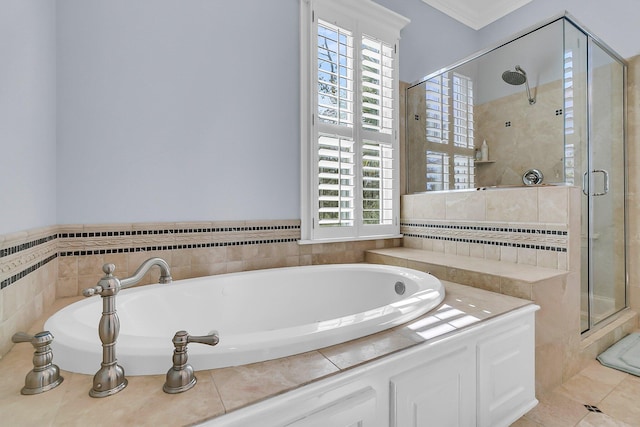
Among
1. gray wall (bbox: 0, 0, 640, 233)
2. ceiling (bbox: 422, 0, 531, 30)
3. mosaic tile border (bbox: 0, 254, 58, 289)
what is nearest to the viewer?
mosaic tile border (bbox: 0, 254, 58, 289)

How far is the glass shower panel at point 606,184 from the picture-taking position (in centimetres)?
198

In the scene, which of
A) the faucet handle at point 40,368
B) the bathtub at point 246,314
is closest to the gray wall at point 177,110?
the bathtub at point 246,314

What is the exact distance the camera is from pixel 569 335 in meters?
1.62

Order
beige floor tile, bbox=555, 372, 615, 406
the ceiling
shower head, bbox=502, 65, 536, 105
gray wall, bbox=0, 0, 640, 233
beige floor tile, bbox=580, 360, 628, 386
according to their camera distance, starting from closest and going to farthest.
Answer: gray wall, bbox=0, 0, 640, 233 → beige floor tile, bbox=555, 372, 615, 406 → beige floor tile, bbox=580, 360, 628, 386 → shower head, bbox=502, 65, 536, 105 → the ceiling

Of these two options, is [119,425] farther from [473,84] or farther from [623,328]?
[623,328]

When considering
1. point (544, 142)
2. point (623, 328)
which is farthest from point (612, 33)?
point (623, 328)

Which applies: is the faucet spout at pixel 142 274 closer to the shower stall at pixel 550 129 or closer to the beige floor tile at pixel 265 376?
the beige floor tile at pixel 265 376

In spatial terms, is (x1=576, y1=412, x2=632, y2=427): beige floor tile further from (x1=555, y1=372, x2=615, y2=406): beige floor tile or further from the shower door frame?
the shower door frame

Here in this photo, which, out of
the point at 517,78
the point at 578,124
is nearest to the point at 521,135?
the point at 578,124

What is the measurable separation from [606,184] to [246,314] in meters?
2.54

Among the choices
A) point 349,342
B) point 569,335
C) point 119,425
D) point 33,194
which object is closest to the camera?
point 119,425

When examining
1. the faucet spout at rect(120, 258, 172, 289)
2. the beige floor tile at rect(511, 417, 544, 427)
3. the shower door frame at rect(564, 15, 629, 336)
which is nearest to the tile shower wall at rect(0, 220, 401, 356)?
the faucet spout at rect(120, 258, 172, 289)

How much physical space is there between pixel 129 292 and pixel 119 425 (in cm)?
92

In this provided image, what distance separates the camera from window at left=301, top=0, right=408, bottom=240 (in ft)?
7.06
